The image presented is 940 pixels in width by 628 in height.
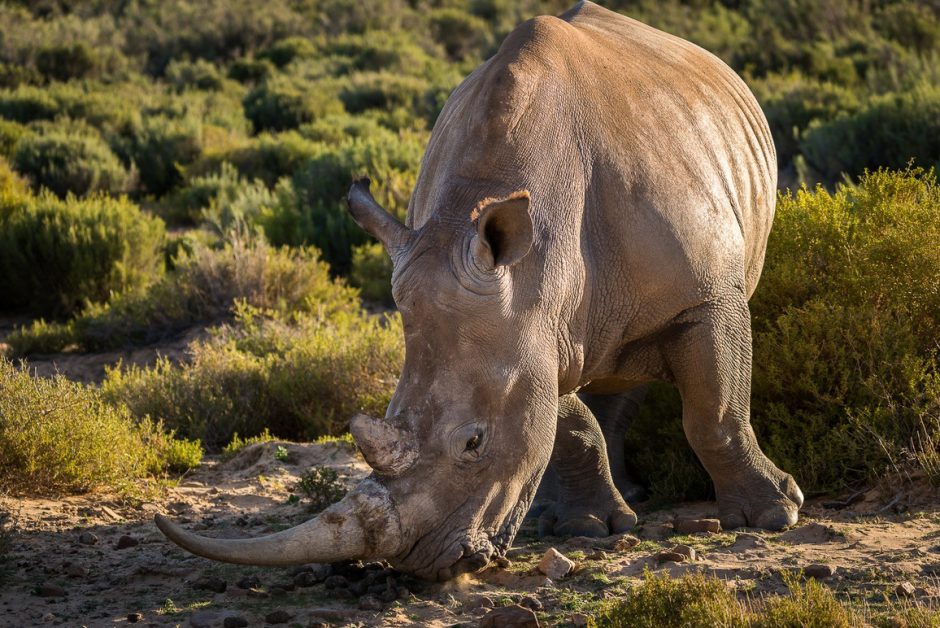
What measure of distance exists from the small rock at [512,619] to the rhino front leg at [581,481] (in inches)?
56.5

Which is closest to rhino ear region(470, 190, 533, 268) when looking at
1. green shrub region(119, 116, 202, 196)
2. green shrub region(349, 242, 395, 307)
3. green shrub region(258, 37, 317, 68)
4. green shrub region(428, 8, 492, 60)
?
green shrub region(349, 242, 395, 307)

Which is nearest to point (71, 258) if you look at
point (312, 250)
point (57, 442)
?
point (312, 250)

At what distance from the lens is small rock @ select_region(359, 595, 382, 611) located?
4.45 m

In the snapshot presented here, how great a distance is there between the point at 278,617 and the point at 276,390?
402 cm

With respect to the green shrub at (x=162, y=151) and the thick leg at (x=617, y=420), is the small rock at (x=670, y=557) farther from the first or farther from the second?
the green shrub at (x=162, y=151)

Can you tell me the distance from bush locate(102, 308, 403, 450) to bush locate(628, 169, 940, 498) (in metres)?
2.24

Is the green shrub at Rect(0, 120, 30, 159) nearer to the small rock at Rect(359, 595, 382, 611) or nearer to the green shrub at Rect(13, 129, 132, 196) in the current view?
the green shrub at Rect(13, 129, 132, 196)

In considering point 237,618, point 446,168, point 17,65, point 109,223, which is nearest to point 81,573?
point 237,618

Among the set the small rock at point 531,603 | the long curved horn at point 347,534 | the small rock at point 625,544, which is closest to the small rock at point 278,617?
the long curved horn at point 347,534

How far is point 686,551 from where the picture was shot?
16.1ft

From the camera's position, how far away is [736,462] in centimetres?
544

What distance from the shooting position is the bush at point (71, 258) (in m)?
12.0

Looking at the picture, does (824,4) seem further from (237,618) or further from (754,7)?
(237,618)

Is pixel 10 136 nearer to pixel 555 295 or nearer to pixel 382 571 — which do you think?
pixel 382 571
